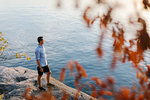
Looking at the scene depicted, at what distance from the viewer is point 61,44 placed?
72.3ft

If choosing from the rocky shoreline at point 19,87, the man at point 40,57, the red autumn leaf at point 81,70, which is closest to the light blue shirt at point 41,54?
the man at point 40,57

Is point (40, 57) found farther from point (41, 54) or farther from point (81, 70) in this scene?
point (81, 70)

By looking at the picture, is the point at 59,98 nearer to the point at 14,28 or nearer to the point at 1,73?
the point at 1,73

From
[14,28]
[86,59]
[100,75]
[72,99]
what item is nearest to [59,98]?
[72,99]

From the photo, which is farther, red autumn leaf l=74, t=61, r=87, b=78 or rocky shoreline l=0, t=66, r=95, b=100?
rocky shoreline l=0, t=66, r=95, b=100

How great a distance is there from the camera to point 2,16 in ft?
116

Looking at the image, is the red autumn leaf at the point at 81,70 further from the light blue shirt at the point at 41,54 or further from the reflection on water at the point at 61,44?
the reflection on water at the point at 61,44

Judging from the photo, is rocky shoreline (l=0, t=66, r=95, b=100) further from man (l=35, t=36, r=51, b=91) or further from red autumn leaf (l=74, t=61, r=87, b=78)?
red autumn leaf (l=74, t=61, r=87, b=78)

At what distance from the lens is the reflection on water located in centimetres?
1550

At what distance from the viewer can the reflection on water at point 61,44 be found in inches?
610

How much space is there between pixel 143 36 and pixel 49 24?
29370 millimetres

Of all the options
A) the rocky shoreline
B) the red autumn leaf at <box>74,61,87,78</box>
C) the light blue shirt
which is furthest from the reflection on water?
the red autumn leaf at <box>74,61,87,78</box>

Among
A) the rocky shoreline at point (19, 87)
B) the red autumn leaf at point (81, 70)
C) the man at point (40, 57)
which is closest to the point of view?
the red autumn leaf at point (81, 70)

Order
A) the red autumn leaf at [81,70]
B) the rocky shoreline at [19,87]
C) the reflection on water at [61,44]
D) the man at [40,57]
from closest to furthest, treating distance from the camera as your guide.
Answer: the red autumn leaf at [81,70], the rocky shoreline at [19,87], the man at [40,57], the reflection on water at [61,44]
